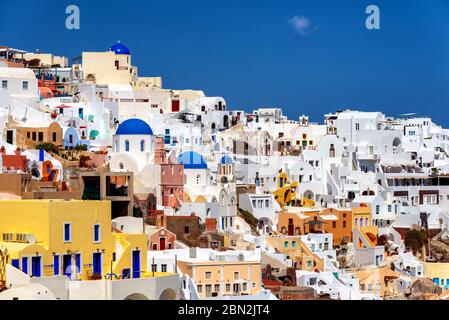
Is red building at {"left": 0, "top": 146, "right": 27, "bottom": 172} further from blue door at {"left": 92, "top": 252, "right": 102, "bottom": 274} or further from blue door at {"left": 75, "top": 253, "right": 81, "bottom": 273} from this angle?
blue door at {"left": 75, "top": 253, "right": 81, "bottom": 273}

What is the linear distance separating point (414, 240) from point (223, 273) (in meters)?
11.6

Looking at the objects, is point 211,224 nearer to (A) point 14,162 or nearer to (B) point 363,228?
(A) point 14,162

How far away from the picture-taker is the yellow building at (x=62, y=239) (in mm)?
18969

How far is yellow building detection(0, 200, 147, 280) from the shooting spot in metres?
19.0

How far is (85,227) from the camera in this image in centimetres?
1992

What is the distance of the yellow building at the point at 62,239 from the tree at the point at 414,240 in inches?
618

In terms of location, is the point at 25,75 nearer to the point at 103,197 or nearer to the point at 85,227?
the point at 103,197

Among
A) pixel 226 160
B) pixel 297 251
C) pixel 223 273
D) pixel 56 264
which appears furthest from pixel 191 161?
pixel 56 264

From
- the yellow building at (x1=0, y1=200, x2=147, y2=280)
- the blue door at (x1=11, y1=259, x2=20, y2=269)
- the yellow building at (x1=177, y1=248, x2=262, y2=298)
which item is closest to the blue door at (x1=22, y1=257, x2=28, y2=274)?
the yellow building at (x1=0, y1=200, x2=147, y2=280)

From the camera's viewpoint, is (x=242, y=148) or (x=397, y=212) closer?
(x=397, y=212)

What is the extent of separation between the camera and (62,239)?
64.0 ft

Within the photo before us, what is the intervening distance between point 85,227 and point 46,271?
1.16 meters

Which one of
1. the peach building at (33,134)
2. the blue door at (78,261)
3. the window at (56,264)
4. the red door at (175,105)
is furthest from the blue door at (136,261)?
the red door at (175,105)
